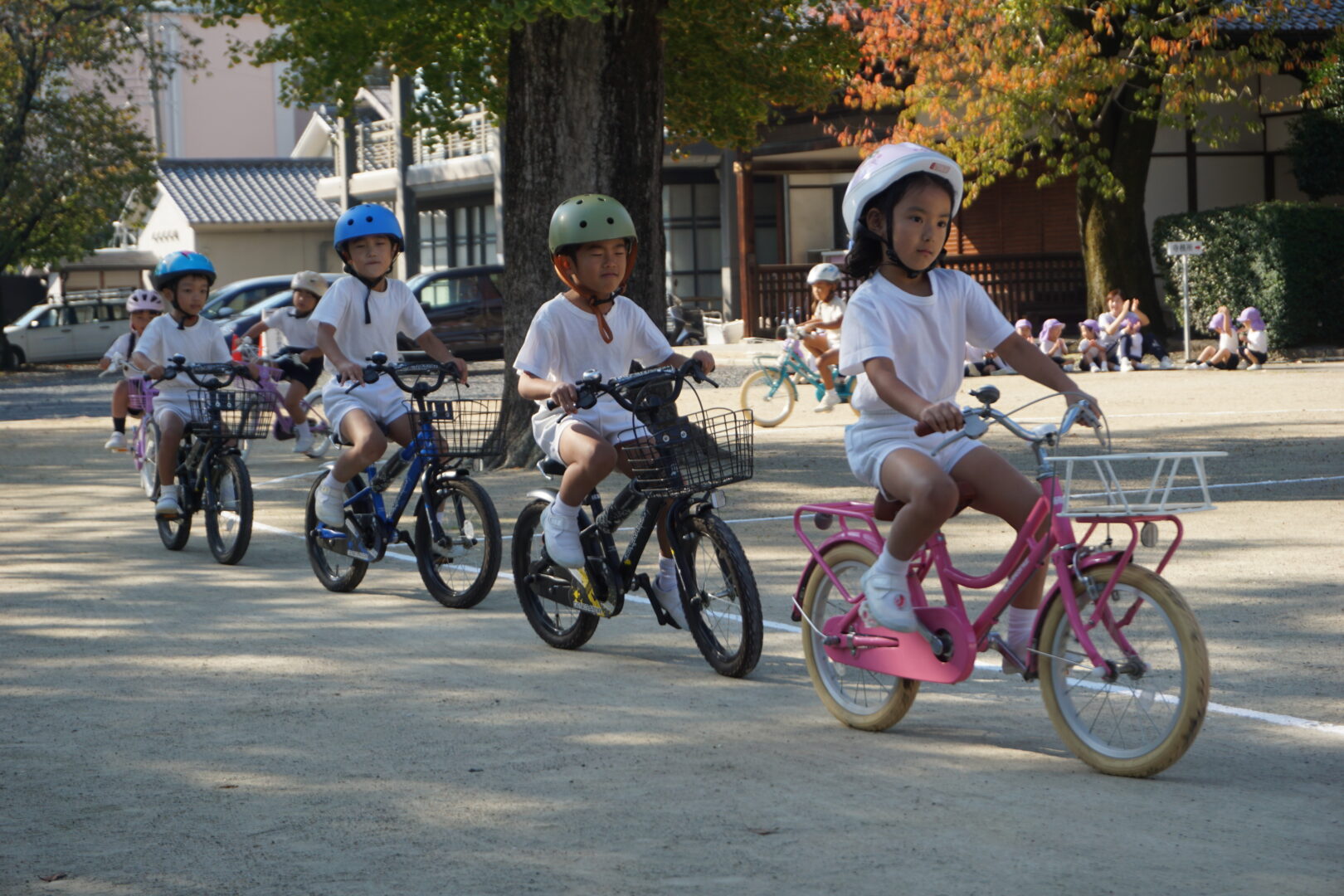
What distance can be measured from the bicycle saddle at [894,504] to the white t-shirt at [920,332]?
9.0 inches

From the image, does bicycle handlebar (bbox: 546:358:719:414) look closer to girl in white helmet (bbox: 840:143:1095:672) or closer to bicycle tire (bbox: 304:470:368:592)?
girl in white helmet (bbox: 840:143:1095:672)

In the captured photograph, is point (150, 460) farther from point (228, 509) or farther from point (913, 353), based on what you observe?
point (913, 353)

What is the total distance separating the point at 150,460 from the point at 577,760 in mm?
6659

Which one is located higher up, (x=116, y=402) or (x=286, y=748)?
(x=116, y=402)

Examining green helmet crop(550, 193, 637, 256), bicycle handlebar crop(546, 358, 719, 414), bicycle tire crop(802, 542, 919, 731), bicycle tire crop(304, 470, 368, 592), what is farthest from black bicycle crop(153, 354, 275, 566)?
bicycle tire crop(802, 542, 919, 731)

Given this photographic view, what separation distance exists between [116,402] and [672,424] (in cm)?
1022

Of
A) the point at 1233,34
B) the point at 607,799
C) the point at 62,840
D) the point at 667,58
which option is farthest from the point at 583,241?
the point at 1233,34

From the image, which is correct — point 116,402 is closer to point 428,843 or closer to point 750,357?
point 428,843

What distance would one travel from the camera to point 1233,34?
27328 millimetres

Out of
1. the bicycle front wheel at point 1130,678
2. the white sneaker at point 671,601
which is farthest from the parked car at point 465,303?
the bicycle front wheel at point 1130,678

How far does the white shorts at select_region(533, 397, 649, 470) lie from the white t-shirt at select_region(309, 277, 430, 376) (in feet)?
6.17

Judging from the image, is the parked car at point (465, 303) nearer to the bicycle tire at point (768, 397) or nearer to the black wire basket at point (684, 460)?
the bicycle tire at point (768, 397)

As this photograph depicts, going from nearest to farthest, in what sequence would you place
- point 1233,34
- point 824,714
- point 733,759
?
point 733,759 → point 824,714 → point 1233,34

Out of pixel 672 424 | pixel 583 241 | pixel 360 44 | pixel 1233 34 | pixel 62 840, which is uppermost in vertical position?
pixel 1233 34
